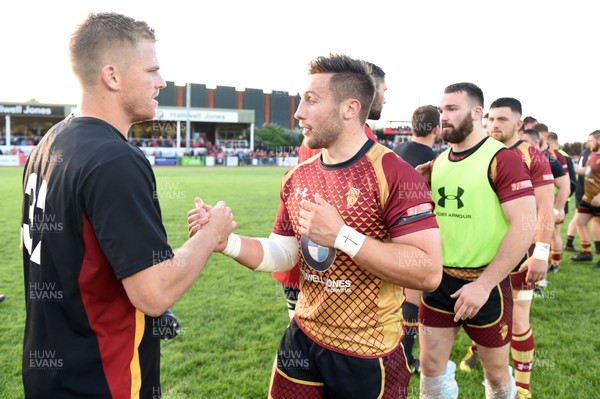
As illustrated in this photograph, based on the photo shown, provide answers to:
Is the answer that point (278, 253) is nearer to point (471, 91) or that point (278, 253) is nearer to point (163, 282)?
point (163, 282)

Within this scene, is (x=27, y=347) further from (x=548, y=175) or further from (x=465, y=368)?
(x=548, y=175)

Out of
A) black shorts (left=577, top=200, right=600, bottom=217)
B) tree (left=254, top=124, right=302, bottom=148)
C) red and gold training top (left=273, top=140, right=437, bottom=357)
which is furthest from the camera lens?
tree (left=254, top=124, right=302, bottom=148)

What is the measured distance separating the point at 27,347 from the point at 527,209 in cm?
319

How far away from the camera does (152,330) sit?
221 centimetres

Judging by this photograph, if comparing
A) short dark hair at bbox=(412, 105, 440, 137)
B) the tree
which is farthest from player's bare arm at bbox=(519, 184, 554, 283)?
the tree

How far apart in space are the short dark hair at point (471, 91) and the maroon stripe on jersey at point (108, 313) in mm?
2981

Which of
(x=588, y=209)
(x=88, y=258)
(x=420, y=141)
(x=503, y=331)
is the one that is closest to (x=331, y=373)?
(x=88, y=258)

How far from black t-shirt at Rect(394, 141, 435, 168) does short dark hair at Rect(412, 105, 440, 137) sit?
0.14m

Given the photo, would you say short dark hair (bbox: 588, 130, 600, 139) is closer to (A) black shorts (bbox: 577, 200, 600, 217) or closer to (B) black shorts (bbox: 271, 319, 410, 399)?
(A) black shorts (bbox: 577, 200, 600, 217)

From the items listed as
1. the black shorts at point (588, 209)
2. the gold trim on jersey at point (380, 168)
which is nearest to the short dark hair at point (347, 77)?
the gold trim on jersey at point (380, 168)

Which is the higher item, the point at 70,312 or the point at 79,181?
the point at 79,181

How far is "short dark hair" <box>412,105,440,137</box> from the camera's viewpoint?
5070 millimetres

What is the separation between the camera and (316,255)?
2.60m

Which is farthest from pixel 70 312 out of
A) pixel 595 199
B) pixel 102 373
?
pixel 595 199
